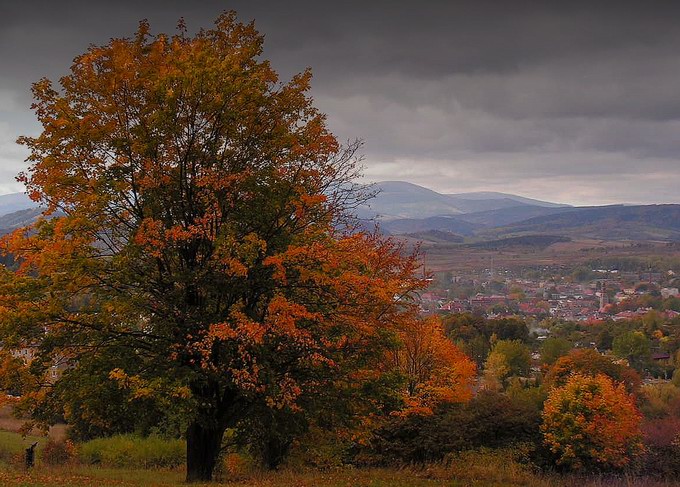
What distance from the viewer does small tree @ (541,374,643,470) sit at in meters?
32.8

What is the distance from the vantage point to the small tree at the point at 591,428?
32781 mm

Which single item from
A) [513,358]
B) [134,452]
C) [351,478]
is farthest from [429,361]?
[513,358]

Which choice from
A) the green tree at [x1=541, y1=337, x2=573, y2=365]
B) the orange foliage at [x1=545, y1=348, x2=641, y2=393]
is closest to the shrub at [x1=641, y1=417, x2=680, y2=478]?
the orange foliage at [x1=545, y1=348, x2=641, y2=393]

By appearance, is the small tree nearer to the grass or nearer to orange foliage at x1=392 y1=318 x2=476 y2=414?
orange foliage at x1=392 y1=318 x2=476 y2=414

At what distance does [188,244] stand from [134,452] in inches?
660

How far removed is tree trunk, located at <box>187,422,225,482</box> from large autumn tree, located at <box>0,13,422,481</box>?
3.33 ft

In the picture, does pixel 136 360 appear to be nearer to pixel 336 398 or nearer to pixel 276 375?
pixel 276 375

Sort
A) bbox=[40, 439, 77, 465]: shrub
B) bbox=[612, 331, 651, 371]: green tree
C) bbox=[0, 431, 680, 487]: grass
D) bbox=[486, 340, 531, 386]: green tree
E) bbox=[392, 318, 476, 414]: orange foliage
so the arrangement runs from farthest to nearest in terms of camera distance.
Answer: bbox=[612, 331, 651, 371]: green tree
bbox=[486, 340, 531, 386]: green tree
bbox=[392, 318, 476, 414]: orange foliage
bbox=[40, 439, 77, 465]: shrub
bbox=[0, 431, 680, 487]: grass

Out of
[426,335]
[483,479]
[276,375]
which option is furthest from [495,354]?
[276,375]

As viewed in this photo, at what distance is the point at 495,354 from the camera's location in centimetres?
7819

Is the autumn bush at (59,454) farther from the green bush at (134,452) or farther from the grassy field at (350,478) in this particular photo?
the grassy field at (350,478)

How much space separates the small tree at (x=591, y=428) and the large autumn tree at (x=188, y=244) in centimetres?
2341

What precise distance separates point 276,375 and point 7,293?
655 centimetres

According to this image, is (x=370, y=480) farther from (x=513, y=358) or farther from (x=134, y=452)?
(x=513, y=358)
